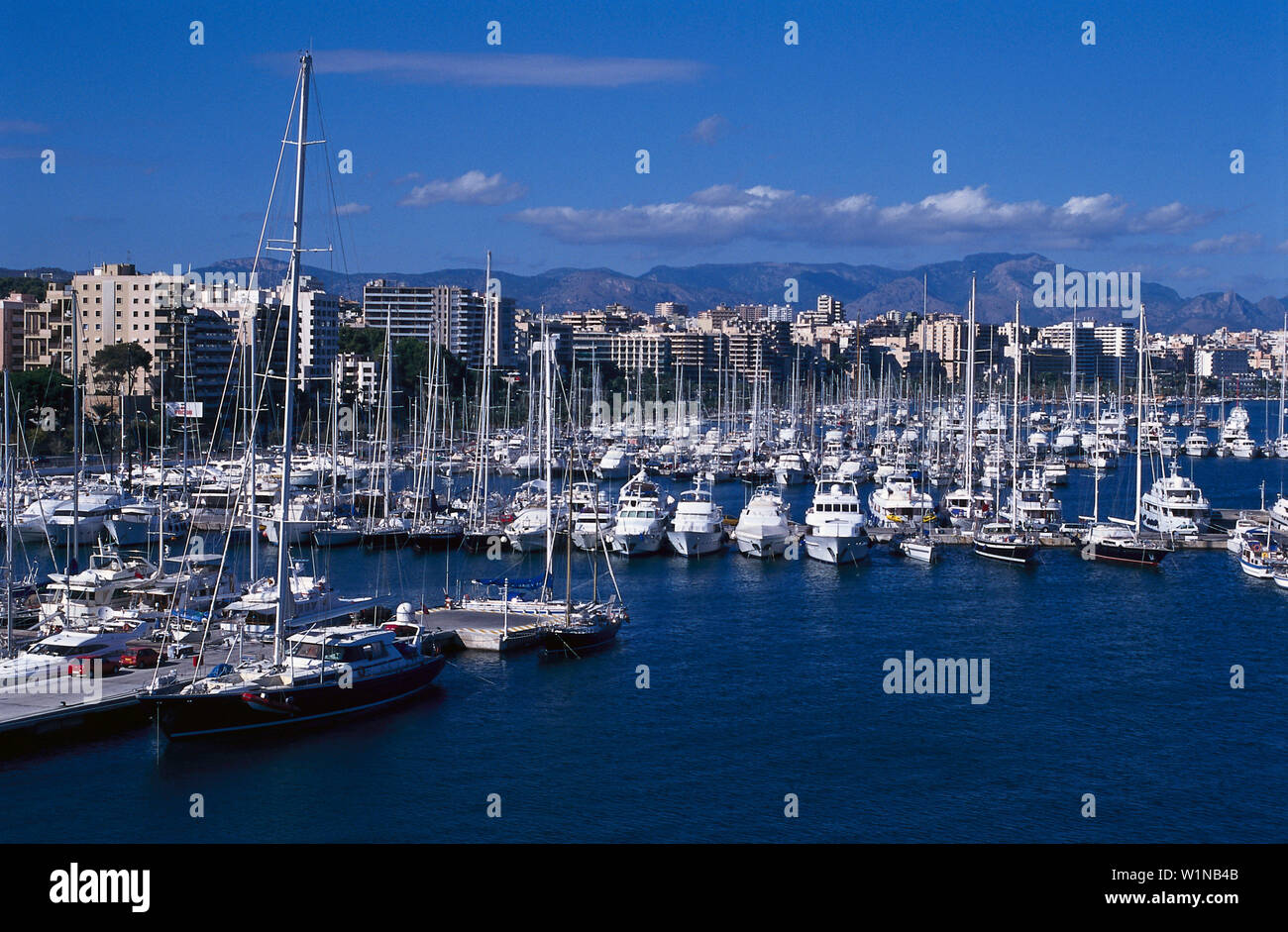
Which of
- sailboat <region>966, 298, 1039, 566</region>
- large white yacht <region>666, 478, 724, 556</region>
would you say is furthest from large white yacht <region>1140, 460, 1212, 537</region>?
large white yacht <region>666, 478, 724, 556</region>

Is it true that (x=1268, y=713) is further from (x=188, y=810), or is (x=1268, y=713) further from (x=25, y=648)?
(x=25, y=648)

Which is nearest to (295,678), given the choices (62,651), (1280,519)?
(62,651)

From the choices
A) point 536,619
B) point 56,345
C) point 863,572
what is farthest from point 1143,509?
point 56,345

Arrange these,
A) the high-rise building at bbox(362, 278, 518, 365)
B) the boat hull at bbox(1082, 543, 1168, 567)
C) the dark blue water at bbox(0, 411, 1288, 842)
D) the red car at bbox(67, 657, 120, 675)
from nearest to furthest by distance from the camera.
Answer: the dark blue water at bbox(0, 411, 1288, 842) → the red car at bbox(67, 657, 120, 675) → the boat hull at bbox(1082, 543, 1168, 567) → the high-rise building at bbox(362, 278, 518, 365)

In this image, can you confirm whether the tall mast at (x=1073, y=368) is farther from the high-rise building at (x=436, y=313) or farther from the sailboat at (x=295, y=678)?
the high-rise building at (x=436, y=313)

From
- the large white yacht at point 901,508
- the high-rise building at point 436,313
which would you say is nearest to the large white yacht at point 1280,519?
the large white yacht at point 901,508

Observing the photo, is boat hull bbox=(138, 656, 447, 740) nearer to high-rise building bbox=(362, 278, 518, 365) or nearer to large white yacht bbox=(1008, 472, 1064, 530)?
large white yacht bbox=(1008, 472, 1064, 530)

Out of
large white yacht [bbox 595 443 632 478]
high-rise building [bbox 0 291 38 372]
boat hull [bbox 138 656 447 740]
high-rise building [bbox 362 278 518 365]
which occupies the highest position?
high-rise building [bbox 362 278 518 365]

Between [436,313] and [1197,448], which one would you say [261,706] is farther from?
[436,313]
